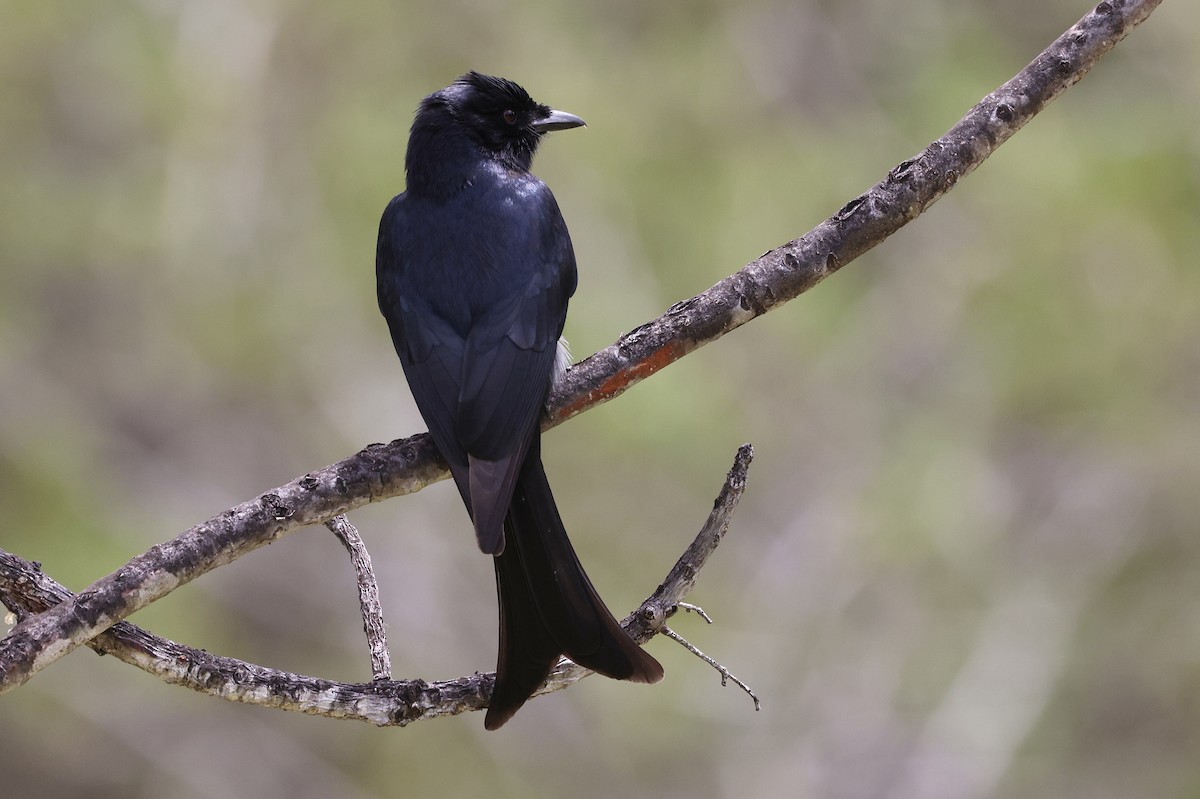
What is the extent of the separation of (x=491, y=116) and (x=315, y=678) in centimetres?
228

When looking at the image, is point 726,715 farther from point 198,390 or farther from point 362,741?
point 198,390

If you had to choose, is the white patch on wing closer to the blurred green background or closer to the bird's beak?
the bird's beak

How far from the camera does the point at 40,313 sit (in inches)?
416

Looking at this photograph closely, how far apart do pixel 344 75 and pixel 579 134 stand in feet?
7.28

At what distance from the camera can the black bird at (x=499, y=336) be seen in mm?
3369

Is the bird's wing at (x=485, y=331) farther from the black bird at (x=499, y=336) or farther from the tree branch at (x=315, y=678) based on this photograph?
the tree branch at (x=315, y=678)

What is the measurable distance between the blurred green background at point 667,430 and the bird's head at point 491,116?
468 cm

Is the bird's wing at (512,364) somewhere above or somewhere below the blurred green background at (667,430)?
below

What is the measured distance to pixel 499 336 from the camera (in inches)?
156

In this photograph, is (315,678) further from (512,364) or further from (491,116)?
(491,116)

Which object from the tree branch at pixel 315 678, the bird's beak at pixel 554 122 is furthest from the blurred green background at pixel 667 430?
the tree branch at pixel 315 678

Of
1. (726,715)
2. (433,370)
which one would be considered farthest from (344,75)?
(433,370)

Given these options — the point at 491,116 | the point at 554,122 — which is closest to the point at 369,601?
the point at 491,116

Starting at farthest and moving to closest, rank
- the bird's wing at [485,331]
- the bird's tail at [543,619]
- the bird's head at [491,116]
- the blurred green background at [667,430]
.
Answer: the blurred green background at [667,430], the bird's head at [491,116], the bird's wing at [485,331], the bird's tail at [543,619]
